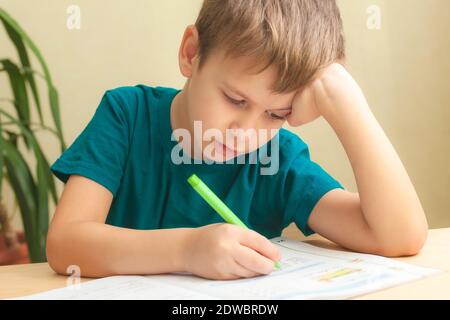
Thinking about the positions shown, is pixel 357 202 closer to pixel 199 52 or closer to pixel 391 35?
pixel 199 52

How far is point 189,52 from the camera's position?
0.91m

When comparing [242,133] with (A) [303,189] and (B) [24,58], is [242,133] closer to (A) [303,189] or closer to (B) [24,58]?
(A) [303,189]

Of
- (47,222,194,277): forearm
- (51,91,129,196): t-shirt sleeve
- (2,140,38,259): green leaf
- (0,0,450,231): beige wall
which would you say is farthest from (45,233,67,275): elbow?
(0,0,450,231): beige wall

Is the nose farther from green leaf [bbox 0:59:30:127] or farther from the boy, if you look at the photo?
green leaf [bbox 0:59:30:127]

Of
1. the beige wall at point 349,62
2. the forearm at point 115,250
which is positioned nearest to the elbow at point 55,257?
the forearm at point 115,250

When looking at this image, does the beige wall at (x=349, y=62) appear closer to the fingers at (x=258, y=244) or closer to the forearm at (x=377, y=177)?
→ the forearm at (x=377, y=177)

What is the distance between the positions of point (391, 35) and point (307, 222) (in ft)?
2.89

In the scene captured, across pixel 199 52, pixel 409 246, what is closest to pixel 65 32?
pixel 199 52

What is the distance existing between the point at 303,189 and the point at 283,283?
0.32 metres

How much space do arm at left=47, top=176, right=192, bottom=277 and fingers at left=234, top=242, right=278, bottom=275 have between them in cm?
7

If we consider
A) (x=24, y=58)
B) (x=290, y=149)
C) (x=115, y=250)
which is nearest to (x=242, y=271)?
(x=115, y=250)

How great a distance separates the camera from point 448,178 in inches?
68.2

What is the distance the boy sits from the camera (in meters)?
0.71

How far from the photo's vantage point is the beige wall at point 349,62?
52.1 inches
